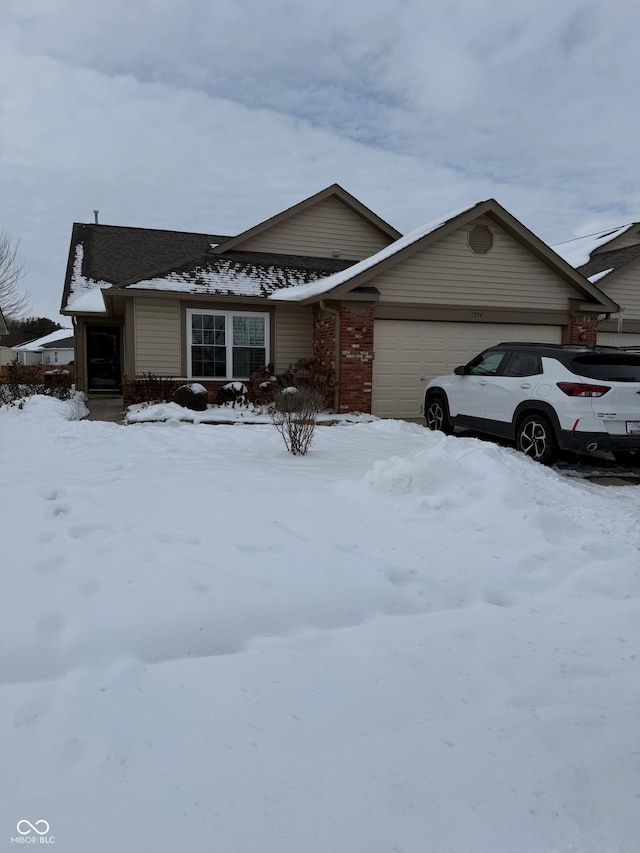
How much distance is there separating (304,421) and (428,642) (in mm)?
4889

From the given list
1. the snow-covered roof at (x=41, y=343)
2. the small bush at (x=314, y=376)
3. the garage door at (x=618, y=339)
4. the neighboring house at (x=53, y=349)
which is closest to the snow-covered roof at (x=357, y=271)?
the small bush at (x=314, y=376)

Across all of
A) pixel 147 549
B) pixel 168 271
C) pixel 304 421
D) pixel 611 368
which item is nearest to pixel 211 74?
pixel 168 271

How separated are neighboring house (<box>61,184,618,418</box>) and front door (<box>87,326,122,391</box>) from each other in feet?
9.33

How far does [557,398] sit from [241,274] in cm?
1003

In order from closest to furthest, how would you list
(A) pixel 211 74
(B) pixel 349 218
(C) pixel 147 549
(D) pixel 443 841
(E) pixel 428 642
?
(D) pixel 443 841 < (E) pixel 428 642 < (C) pixel 147 549 < (A) pixel 211 74 < (B) pixel 349 218

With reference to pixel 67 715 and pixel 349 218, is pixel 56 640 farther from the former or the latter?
pixel 349 218

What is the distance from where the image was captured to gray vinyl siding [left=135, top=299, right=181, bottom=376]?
14445 mm

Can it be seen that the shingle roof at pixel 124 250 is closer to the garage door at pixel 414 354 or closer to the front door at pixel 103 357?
the front door at pixel 103 357

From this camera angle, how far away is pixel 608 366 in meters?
7.75

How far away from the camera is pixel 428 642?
331 cm

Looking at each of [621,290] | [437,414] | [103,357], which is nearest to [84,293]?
[103,357]

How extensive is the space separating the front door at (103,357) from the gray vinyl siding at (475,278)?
1041cm

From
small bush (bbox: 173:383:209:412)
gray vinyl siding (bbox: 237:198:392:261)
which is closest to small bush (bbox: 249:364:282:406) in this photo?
small bush (bbox: 173:383:209:412)

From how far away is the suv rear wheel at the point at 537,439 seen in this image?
26.3 ft
